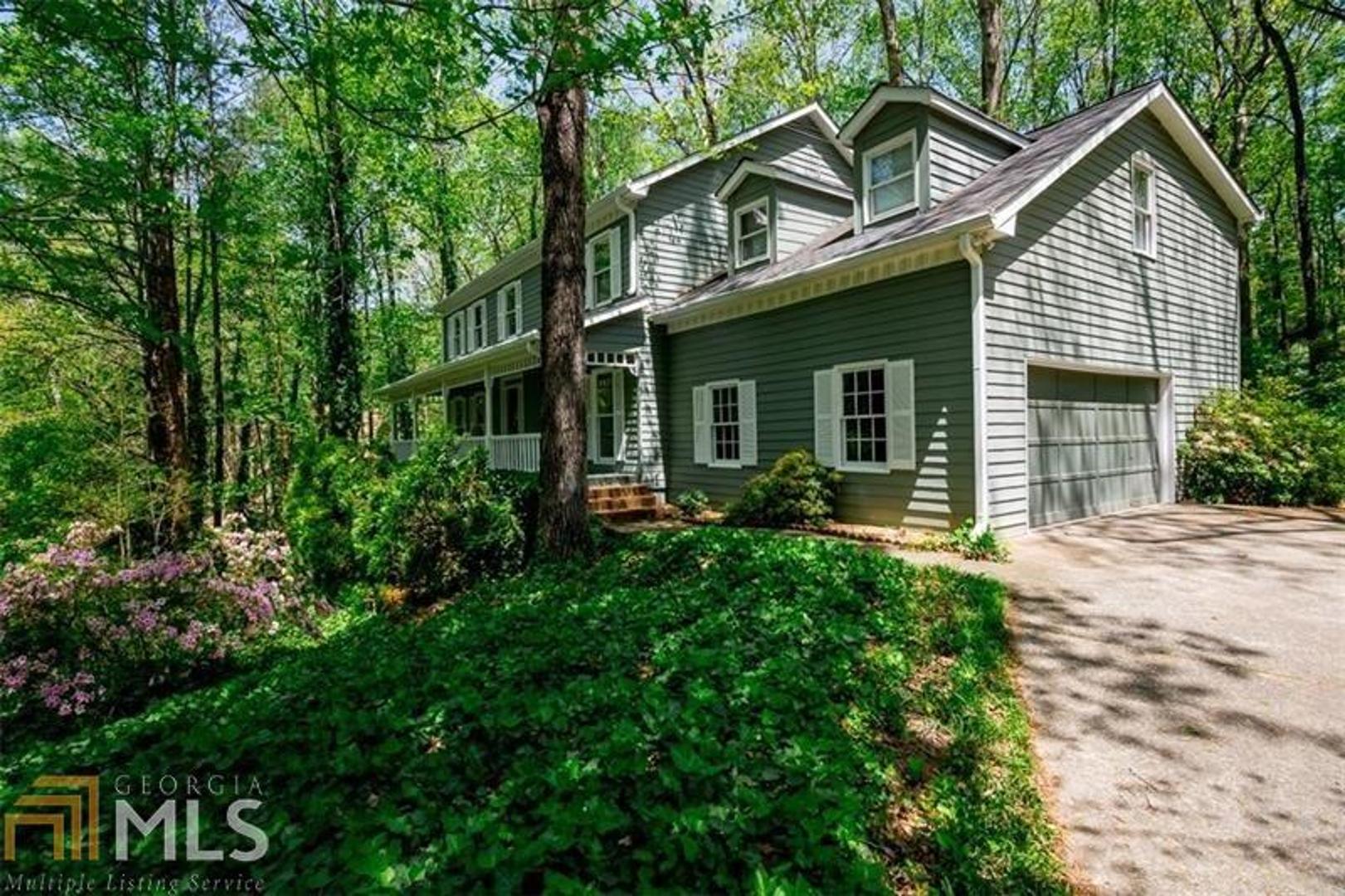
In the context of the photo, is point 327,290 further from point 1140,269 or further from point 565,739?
point 1140,269

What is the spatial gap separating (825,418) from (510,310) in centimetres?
1168

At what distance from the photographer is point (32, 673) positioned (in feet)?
14.3

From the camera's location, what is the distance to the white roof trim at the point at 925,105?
8877 mm

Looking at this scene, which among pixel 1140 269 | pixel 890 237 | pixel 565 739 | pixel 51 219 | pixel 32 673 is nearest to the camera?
pixel 565 739

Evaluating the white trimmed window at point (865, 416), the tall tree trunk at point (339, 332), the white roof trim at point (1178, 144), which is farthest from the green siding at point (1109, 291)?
the tall tree trunk at point (339, 332)

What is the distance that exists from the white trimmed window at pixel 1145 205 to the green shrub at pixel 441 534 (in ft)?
34.8

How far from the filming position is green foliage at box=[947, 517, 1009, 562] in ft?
23.0

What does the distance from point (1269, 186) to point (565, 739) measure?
92.2 feet

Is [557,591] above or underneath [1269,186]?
underneath


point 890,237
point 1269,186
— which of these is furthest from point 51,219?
point 1269,186

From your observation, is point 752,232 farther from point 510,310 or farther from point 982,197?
point 510,310

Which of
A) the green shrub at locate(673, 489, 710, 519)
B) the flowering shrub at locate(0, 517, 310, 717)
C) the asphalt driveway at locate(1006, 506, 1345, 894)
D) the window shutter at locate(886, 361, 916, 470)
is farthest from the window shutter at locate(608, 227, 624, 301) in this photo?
the asphalt driveway at locate(1006, 506, 1345, 894)

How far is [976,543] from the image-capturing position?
7207mm

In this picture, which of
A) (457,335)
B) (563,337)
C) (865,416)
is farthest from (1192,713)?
(457,335)
